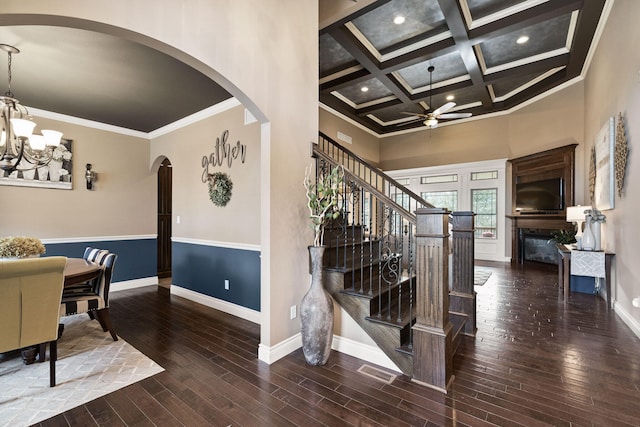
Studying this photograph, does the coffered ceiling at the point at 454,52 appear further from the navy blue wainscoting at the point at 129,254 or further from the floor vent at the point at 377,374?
the navy blue wainscoting at the point at 129,254

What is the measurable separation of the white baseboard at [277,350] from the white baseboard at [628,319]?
351 cm

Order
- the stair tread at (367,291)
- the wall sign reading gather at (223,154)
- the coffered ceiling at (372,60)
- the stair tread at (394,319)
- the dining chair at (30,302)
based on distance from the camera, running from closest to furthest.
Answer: the dining chair at (30,302) → the stair tread at (394,319) → the stair tread at (367,291) → the coffered ceiling at (372,60) → the wall sign reading gather at (223,154)

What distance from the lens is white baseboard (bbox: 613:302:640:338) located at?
2.88 m

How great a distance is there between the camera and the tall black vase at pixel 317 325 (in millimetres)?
2400

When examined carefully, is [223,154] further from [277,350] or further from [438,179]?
[438,179]

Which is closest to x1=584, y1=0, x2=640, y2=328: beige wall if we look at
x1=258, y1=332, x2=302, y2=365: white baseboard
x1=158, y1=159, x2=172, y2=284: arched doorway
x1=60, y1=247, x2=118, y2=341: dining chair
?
x1=258, y1=332, x2=302, y2=365: white baseboard

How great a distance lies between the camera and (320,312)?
2.41 m

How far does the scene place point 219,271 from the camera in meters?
4.18

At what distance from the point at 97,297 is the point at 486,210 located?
28.0ft

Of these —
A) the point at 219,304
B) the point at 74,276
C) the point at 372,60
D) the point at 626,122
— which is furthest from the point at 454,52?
the point at 74,276

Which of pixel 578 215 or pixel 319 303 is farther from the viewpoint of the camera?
pixel 578 215

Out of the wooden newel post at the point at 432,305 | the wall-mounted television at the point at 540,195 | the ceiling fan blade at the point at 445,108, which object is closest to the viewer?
the wooden newel post at the point at 432,305

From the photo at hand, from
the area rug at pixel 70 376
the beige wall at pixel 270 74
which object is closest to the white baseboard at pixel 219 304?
the beige wall at pixel 270 74

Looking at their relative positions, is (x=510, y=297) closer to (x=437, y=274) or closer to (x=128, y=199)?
(x=437, y=274)
